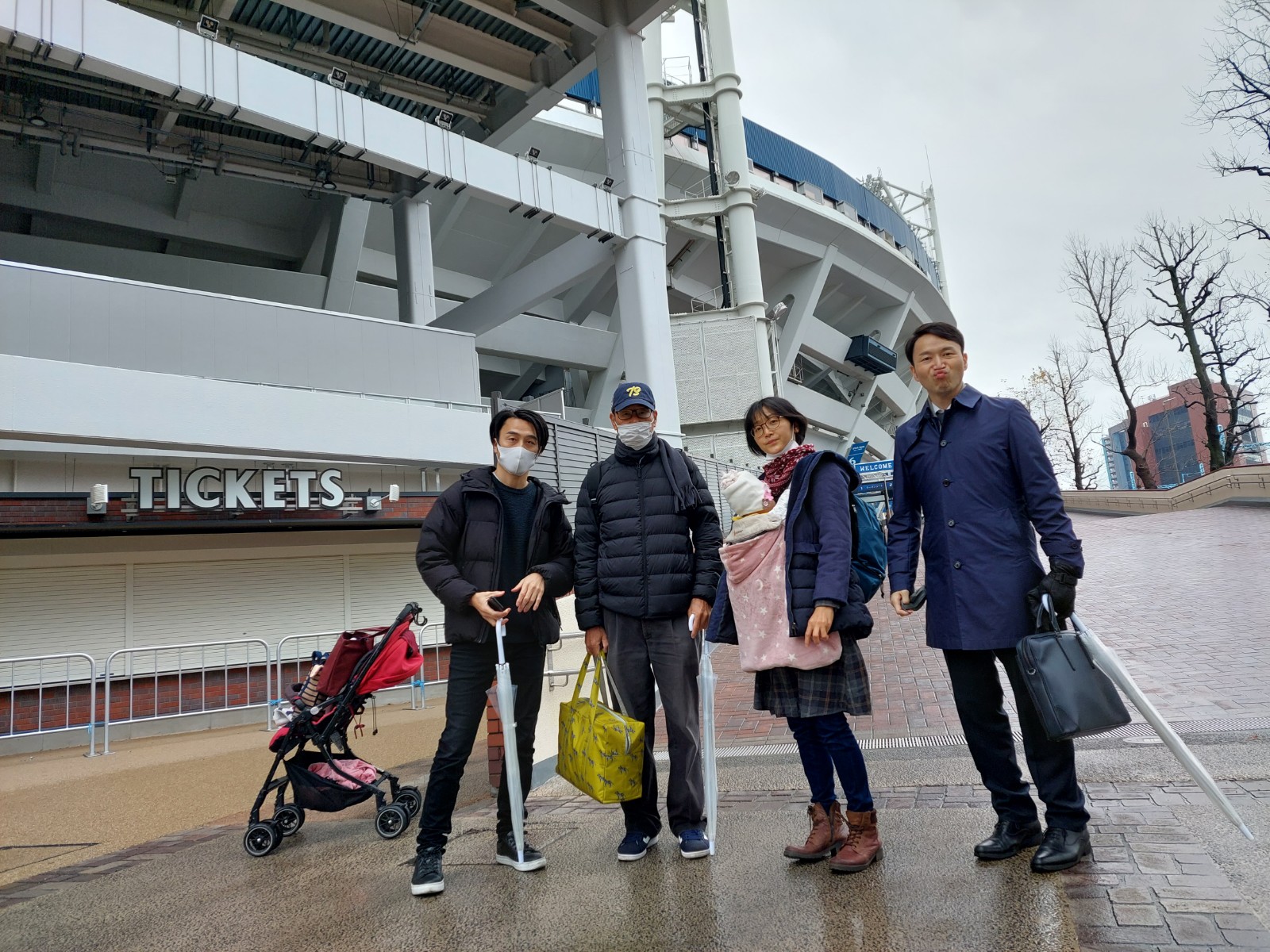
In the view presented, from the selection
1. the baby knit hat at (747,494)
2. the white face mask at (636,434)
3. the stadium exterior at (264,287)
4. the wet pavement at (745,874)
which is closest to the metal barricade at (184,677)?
the stadium exterior at (264,287)

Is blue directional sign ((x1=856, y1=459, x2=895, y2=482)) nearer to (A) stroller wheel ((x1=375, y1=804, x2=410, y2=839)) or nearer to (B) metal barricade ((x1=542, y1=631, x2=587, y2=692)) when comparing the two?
(B) metal barricade ((x1=542, y1=631, x2=587, y2=692))

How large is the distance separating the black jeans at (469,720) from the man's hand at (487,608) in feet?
0.69

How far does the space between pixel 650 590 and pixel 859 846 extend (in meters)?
1.32

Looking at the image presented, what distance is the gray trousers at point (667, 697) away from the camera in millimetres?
3783

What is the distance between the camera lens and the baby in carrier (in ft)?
11.4

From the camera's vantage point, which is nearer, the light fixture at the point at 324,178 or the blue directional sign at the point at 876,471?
the light fixture at the point at 324,178

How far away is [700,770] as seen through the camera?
3854mm

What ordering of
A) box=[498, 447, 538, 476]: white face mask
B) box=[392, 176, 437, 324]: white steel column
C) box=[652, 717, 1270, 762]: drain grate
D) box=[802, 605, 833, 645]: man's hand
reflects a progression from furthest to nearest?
box=[392, 176, 437, 324]: white steel column, box=[652, 717, 1270, 762]: drain grate, box=[498, 447, 538, 476]: white face mask, box=[802, 605, 833, 645]: man's hand

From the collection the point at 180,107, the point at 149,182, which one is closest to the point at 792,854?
the point at 180,107

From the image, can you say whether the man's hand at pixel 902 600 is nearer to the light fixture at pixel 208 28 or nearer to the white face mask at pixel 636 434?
the white face mask at pixel 636 434

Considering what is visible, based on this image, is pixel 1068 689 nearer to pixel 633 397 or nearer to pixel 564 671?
pixel 633 397

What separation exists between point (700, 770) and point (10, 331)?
12.0m

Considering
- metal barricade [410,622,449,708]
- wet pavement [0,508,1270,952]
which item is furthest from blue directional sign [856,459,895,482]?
wet pavement [0,508,1270,952]

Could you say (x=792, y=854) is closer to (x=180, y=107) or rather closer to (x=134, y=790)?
(x=134, y=790)
